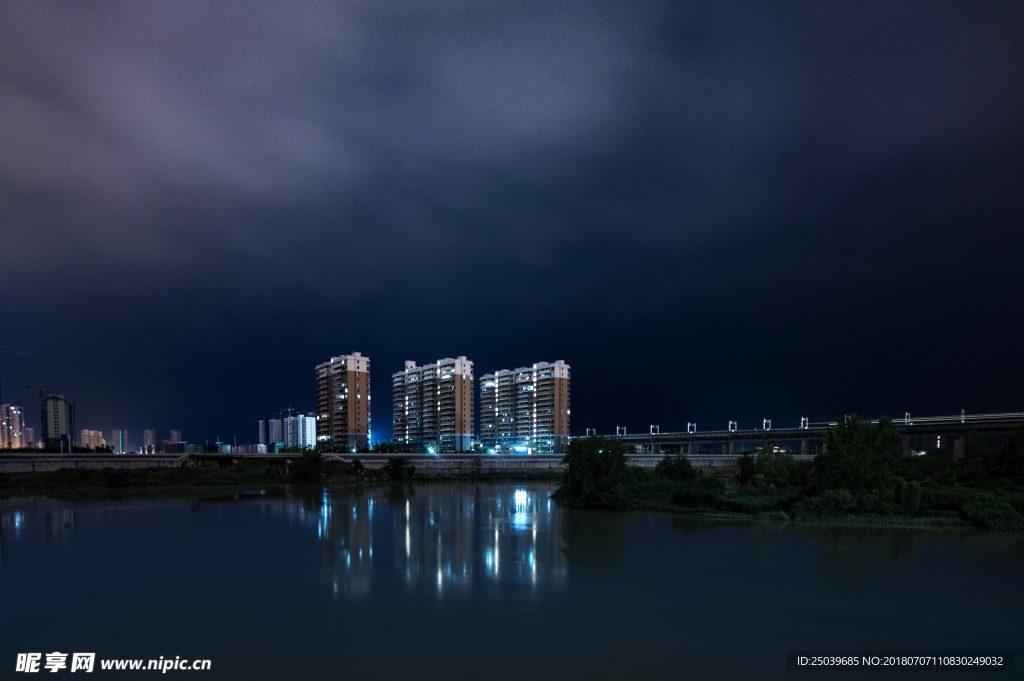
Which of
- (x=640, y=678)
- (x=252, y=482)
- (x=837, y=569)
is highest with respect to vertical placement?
(x=640, y=678)

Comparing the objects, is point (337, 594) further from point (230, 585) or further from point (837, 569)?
point (837, 569)

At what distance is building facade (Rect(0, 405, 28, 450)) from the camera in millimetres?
144125

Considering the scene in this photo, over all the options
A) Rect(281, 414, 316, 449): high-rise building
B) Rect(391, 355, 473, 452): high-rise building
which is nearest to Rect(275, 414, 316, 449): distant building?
Rect(281, 414, 316, 449): high-rise building

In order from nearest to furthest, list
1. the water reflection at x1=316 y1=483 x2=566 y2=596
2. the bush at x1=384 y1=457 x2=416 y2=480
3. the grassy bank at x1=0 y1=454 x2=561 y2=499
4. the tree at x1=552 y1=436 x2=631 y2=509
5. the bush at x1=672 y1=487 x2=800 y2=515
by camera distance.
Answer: the water reflection at x1=316 y1=483 x2=566 y2=596, the bush at x1=672 y1=487 x2=800 y2=515, the tree at x1=552 y1=436 x2=631 y2=509, the grassy bank at x1=0 y1=454 x2=561 y2=499, the bush at x1=384 y1=457 x2=416 y2=480

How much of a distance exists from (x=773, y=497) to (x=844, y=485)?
452 centimetres

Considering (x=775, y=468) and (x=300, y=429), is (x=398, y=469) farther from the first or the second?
(x=300, y=429)

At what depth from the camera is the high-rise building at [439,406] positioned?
132000 mm

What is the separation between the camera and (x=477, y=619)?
15.8 meters

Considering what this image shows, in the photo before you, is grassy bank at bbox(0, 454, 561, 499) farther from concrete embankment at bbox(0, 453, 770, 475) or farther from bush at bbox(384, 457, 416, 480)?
concrete embankment at bbox(0, 453, 770, 475)

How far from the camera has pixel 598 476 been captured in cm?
4297

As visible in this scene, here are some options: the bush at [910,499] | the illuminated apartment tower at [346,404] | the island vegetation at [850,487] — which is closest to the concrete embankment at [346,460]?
the island vegetation at [850,487]

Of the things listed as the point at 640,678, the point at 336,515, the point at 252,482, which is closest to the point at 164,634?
the point at 640,678

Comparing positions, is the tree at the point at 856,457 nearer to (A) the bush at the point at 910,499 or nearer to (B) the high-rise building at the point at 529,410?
(A) the bush at the point at 910,499

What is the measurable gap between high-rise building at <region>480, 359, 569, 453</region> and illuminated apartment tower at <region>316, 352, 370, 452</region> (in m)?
37.1
